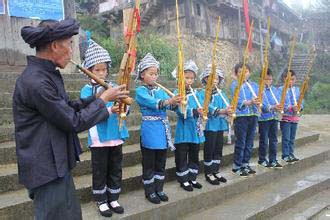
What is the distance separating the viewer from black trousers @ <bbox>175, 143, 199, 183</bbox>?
4.71 meters

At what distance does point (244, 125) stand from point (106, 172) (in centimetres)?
236

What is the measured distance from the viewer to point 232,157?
6129 millimetres

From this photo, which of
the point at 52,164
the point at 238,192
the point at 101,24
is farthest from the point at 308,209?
the point at 101,24

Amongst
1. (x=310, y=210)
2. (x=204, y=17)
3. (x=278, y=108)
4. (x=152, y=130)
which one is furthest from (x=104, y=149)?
(x=204, y=17)

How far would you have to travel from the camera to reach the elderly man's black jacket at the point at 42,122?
7.29 feet

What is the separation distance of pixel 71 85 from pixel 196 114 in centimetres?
267

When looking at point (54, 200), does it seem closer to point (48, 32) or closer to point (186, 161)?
point (48, 32)

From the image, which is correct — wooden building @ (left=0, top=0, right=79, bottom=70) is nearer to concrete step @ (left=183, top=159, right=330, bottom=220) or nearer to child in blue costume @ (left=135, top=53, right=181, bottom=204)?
child in blue costume @ (left=135, top=53, right=181, bottom=204)

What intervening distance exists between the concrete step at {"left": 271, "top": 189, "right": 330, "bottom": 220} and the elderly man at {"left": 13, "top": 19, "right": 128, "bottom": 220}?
10.9 ft

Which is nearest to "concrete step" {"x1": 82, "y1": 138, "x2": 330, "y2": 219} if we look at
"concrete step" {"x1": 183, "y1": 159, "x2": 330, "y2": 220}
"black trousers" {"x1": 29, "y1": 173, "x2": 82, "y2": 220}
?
"concrete step" {"x1": 183, "y1": 159, "x2": 330, "y2": 220}

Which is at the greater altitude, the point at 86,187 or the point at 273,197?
the point at 86,187

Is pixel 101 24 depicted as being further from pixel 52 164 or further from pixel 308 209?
pixel 52 164

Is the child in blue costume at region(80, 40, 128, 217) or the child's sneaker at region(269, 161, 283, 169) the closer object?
the child in blue costume at region(80, 40, 128, 217)

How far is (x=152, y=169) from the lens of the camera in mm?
4312
